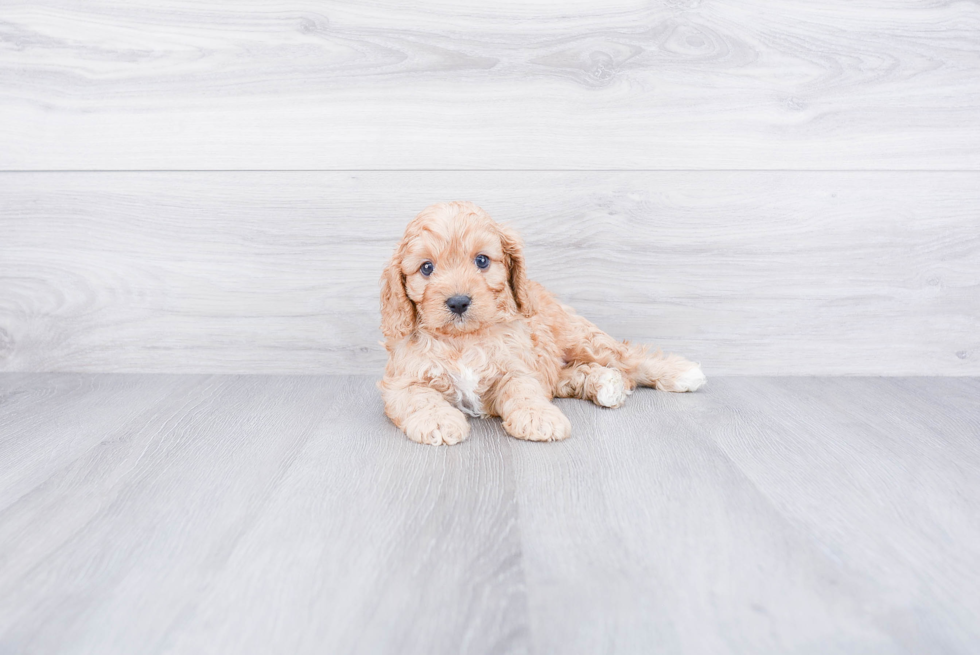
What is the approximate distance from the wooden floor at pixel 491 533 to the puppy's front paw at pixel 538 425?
0.03m

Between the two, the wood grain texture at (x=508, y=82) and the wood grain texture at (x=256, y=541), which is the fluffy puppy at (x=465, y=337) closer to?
the wood grain texture at (x=256, y=541)

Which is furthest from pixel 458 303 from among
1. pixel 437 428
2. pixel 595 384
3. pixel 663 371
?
pixel 663 371

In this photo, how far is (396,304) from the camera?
156 centimetres

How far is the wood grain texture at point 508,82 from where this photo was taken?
196cm

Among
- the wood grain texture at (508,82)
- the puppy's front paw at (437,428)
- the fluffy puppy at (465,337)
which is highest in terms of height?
the wood grain texture at (508,82)

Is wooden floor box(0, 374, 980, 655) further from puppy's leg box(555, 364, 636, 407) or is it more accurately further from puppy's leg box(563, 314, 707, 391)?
puppy's leg box(563, 314, 707, 391)

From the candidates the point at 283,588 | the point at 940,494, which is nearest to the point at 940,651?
the point at 940,494

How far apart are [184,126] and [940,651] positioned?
7.09ft

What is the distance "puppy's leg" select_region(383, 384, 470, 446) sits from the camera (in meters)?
1.43

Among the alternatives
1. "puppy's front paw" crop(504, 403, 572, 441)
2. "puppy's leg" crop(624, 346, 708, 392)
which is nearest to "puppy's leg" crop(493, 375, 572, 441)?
"puppy's front paw" crop(504, 403, 572, 441)

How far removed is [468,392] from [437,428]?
0.57ft

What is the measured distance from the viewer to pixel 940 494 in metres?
1.20

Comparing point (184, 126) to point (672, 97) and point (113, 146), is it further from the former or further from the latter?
point (672, 97)

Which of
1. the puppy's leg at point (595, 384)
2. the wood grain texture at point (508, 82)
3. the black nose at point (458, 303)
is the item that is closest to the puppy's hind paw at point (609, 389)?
the puppy's leg at point (595, 384)
